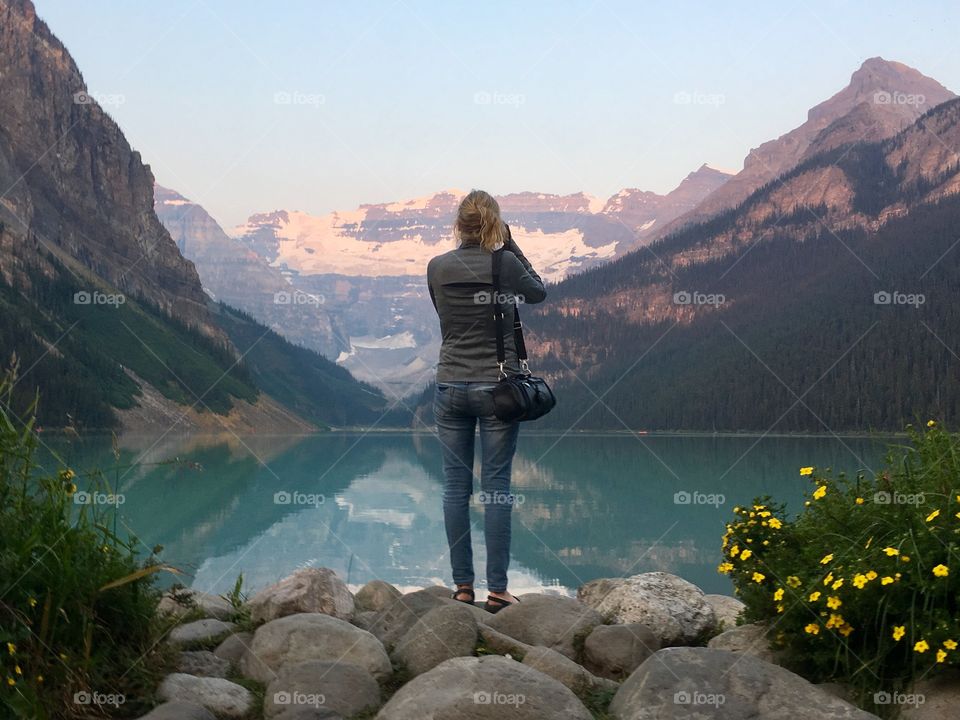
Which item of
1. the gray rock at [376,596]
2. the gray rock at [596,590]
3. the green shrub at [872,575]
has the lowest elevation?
the gray rock at [596,590]

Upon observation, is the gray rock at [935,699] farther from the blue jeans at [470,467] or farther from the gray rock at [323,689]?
the blue jeans at [470,467]

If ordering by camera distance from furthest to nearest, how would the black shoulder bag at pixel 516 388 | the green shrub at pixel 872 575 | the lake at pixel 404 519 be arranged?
the lake at pixel 404 519, the black shoulder bag at pixel 516 388, the green shrub at pixel 872 575

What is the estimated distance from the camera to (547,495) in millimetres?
49469

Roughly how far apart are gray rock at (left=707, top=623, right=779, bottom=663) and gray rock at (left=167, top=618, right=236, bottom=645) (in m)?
3.79

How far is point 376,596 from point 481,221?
3.62 metres

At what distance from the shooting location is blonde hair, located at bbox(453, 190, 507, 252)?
8.66 m

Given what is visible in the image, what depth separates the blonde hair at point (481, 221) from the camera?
866 centimetres

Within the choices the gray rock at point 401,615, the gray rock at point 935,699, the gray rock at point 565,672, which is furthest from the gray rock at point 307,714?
the gray rock at point 935,699

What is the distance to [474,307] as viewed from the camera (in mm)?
8562

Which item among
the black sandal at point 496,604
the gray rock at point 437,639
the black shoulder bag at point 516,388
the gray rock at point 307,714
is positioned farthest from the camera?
the black sandal at point 496,604

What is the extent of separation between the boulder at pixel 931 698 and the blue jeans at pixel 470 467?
10.8 ft

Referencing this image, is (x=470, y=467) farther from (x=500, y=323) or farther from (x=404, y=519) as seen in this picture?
(x=404, y=519)

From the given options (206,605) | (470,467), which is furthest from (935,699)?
(206,605)

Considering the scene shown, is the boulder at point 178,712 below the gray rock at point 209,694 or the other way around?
the other way around
